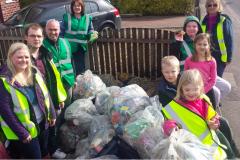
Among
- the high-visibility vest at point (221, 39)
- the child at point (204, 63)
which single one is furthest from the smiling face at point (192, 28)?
the child at point (204, 63)

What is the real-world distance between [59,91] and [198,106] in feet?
5.94

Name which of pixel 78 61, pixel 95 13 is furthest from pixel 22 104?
pixel 95 13

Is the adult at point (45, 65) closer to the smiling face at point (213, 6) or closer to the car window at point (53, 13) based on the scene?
the smiling face at point (213, 6)

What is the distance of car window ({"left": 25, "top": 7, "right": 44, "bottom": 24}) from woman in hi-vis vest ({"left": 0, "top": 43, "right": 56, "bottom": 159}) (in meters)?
6.34

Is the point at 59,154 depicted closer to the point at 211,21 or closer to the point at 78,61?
the point at 78,61

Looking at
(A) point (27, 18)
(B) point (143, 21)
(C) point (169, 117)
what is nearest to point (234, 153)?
(C) point (169, 117)

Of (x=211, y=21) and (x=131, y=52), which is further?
(x=131, y=52)

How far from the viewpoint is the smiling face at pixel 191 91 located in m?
3.45

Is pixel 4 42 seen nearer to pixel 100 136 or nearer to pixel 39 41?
pixel 39 41

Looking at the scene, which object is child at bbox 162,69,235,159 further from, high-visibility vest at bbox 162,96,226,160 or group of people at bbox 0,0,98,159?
group of people at bbox 0,0,98,159

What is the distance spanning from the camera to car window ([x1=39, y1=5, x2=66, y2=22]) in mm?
9844

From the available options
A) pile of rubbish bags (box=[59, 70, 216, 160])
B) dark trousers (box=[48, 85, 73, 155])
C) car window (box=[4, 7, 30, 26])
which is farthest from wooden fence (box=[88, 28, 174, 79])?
car window (box=[4, 7, 30, 26])

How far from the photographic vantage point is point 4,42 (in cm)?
766

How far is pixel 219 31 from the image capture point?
5.30 metres
